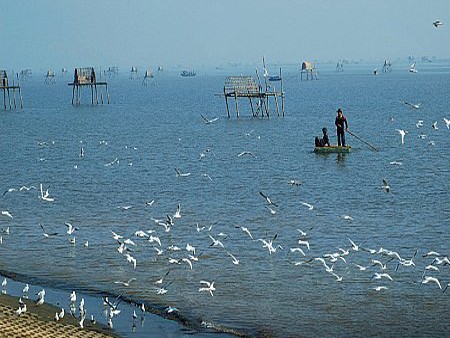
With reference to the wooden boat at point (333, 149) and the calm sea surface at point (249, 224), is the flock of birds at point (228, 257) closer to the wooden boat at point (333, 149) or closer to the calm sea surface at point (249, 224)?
the calm sea surface at point (249, 224)

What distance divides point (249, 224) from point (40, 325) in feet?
41.2

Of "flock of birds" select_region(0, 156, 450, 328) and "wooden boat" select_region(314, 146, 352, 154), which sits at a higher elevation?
"flock of birds" select_region(0, 156, 450, 328)

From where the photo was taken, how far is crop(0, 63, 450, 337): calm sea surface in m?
20.7

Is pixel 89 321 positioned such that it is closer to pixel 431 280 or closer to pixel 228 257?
pixel 228 257

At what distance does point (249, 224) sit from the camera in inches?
1158

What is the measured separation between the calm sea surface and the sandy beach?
2.48m

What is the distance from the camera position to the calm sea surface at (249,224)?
2067 cm

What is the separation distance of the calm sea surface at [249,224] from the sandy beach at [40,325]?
248 centimetres

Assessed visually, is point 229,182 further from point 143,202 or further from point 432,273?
point 432,273

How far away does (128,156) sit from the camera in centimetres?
5144

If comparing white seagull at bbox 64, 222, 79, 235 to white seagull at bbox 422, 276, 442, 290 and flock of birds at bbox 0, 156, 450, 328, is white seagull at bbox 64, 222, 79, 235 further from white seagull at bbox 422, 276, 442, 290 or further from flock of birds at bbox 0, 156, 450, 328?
white seagull at bbox 422, 276, 442, 290

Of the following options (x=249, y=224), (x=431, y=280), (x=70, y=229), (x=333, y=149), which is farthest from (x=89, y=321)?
(x=333, y=149)

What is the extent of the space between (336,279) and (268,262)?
7.86 feet

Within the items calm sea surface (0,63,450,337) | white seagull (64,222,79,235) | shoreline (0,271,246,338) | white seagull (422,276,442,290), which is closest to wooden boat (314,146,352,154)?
calm sea surface (0,63,450,337)
